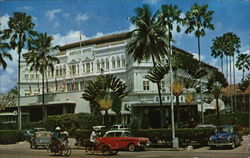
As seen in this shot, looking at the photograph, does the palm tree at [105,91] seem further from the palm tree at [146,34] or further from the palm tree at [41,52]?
the palm tree at [41,52]

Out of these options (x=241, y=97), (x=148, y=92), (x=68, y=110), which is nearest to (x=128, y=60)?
(x=148, y=92)

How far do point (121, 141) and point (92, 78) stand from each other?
3920cm

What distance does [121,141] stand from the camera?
979 inches

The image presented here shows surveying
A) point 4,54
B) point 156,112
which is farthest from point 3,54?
point 156,112

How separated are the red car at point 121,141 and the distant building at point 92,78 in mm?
19033

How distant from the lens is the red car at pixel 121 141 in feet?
80.1

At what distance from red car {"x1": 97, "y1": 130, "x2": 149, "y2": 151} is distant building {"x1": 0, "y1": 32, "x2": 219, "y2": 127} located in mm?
19033

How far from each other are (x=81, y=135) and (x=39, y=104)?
23.0 metres

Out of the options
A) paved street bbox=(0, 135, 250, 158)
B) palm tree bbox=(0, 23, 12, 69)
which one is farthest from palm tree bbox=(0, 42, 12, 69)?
paved street bbox=(0, 135, 250, 158)

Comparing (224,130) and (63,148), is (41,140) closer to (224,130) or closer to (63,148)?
(63,148)

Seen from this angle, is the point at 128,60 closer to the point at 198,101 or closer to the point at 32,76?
the point at 198,101

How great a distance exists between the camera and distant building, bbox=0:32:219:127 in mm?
49219

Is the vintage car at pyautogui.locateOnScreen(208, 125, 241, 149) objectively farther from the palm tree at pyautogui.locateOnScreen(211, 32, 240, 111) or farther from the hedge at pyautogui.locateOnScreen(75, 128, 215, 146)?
the palm tree at pyautogui.locateOnScreen(211, 32, 240, 111)

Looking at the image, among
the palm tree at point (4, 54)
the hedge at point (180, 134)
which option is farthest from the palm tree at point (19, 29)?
the hedge at point (180, 134)
